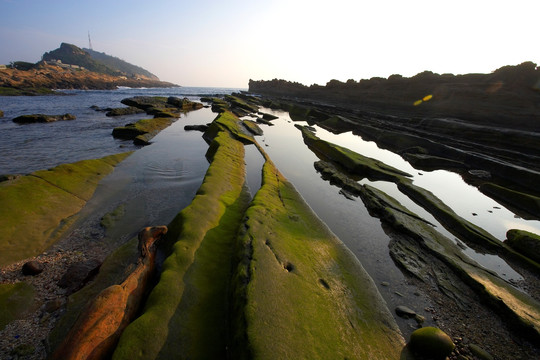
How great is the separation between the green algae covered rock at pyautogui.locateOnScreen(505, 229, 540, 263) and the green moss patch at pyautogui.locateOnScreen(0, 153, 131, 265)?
24.8 meters

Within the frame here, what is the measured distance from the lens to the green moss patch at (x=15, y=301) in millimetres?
6666

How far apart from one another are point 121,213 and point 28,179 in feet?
20.4

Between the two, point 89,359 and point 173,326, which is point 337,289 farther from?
point 89,359

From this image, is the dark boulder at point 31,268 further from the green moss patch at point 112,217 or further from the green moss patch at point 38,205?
the green moss patch at point 112,217

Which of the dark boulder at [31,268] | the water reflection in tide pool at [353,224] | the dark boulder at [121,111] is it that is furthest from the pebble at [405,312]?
the dark boulder at [121,111]

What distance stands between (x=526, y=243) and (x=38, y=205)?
27352 mm

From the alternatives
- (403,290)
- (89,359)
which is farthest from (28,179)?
(403,290)

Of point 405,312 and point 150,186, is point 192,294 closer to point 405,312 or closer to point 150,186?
point 405,312

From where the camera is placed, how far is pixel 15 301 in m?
7.11

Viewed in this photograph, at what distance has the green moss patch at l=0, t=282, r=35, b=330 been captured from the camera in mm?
6666

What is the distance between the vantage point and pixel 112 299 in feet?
20.9

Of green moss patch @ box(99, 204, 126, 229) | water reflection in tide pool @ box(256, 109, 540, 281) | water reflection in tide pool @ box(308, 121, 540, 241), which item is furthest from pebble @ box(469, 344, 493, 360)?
green moss patch @ box(99, 204, 126, 229)

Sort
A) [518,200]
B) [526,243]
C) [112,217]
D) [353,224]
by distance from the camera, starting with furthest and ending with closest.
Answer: [518,200], [353,224], [526,243], [112,217]

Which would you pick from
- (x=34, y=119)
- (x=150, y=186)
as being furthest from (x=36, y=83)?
(x=150, y=186)
